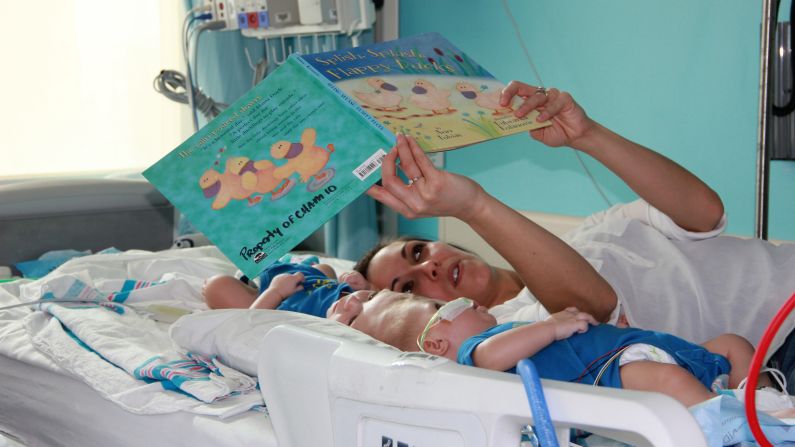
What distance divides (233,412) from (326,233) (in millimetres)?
2304

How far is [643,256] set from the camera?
1.68 m

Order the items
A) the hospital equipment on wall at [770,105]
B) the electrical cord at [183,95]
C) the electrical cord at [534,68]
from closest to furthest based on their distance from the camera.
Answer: the hospital equipment on wall at [770,105]
the electrical cord at [534,68]
the electrical cord at [183,95]

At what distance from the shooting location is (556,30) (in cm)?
291

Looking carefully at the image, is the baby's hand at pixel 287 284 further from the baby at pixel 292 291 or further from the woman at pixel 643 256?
the woman at pixel 643 256

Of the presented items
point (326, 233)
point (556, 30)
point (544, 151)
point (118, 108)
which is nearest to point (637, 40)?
point (556, 30)

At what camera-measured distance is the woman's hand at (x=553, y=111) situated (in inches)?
59.4

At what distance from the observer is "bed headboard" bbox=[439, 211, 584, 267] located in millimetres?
2898

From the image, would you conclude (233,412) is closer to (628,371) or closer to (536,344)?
(536,344)

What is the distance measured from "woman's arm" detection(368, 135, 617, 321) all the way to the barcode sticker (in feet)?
0.06

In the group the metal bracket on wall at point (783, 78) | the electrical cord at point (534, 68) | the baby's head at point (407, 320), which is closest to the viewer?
the baby's head at point (407, 320)

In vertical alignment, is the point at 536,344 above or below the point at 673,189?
below

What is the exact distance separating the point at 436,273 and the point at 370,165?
0.71m

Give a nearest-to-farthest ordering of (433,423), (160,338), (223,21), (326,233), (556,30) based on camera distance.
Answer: (433,423)
(160,338)
(556,30)
(223,21)
(326,233)

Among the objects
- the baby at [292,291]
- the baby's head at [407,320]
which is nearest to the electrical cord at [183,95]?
the baby at [292,291]
